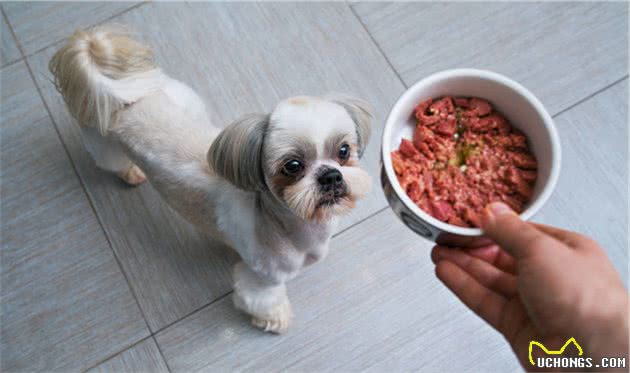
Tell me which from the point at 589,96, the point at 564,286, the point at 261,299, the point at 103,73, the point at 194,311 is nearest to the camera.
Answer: the point at 564,286

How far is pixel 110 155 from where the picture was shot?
4.10ft

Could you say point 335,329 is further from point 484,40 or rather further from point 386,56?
point 484,40

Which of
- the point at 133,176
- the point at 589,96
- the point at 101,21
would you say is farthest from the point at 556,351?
the point at 101,21

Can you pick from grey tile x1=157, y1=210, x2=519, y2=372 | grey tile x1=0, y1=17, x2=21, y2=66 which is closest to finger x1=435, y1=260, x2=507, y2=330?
grey tile x1=157, y1=210, x2=519, y2=372

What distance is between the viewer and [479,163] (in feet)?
3.09

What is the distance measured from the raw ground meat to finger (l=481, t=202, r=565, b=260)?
0.11 meters

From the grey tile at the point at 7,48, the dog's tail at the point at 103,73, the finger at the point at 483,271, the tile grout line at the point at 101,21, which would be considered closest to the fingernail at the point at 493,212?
the finger at the point at 483,271

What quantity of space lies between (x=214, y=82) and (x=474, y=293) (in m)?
0.91

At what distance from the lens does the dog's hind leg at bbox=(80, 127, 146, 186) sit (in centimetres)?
118

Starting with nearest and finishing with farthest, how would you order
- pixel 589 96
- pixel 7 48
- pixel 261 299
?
pixel 261 299 < pixel 589 96 < pixel 7 48

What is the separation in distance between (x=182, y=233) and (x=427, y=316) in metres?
0.63

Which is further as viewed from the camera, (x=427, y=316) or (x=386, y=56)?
(x=386, y=56)

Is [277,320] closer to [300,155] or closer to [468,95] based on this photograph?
[300,155]

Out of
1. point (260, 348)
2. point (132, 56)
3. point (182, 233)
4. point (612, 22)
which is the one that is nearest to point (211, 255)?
point (182, 233)
